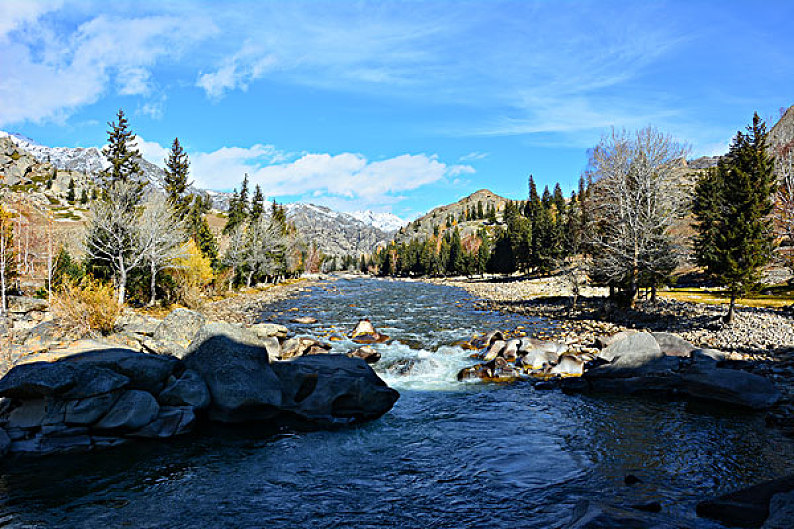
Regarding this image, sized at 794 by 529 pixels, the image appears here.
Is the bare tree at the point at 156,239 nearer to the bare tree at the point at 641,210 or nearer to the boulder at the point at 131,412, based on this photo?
the boulder at the point at 131,412

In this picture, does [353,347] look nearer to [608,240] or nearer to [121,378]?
[121,378]

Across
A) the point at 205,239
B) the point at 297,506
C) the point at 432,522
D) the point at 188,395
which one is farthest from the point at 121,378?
the point at 205,239

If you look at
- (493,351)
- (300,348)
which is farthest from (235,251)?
(493,351)

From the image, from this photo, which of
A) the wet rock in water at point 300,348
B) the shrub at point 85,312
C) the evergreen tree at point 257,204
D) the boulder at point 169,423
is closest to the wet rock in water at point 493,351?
the wet rock in water at point 300,348

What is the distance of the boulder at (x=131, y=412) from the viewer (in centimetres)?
1107

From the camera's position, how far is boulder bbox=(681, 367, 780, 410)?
1374 cm

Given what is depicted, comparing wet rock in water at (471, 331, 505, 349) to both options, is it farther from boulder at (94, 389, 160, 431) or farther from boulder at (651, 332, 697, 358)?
boulder at (94, 389, 160, 431)

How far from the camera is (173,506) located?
8297mm

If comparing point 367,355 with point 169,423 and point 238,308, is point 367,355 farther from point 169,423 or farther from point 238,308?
point 238,308

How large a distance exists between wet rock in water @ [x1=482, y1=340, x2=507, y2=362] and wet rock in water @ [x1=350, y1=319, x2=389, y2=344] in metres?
6.54

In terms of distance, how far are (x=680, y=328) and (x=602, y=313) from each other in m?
7.73

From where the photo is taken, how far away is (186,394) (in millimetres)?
12672

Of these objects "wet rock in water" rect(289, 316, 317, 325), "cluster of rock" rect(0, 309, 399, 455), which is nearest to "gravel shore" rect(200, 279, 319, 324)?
"wet rock in water" rect(289, 316, 317, 325)

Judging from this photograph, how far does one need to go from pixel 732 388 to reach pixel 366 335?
1790 centimetres
